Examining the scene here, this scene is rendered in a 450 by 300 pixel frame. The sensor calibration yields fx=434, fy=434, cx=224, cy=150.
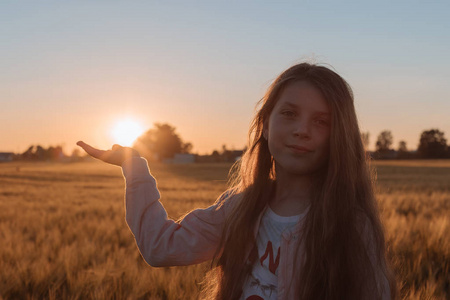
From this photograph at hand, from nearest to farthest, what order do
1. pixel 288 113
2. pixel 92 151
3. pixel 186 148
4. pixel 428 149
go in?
pixel 288 113 < pixel 92 151 < pixel 428 149 < pixel 186 148

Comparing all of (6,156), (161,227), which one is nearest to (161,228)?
(161,227)

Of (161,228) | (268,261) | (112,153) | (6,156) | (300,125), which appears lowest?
(6,156)

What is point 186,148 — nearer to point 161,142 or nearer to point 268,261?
point 161,142

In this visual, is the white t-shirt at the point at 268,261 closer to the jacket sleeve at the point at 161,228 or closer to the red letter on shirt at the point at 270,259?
the red letter on shirt at the point at 270,259

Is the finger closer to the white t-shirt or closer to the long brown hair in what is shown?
the long brown hair

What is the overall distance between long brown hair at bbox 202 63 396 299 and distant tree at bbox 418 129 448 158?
227 feet

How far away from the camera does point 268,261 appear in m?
1.59

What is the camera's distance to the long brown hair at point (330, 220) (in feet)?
4.73

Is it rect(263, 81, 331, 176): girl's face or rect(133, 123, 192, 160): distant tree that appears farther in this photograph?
rect(133, 123, 192, 160): distant tree

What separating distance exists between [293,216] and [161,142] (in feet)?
279

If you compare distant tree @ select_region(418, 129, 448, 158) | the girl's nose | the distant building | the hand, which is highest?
distant tree @ select_region(418, 129, 448, 158)

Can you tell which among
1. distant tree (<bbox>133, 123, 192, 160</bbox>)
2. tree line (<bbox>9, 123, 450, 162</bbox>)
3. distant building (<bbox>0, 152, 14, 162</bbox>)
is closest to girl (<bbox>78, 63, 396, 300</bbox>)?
tree line (<bbox>9, 123, 450, 162</bbox>)

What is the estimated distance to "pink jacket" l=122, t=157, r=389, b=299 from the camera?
1.67 metres

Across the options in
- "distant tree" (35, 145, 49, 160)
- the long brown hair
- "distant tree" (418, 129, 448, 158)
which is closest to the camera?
the long brown hair
